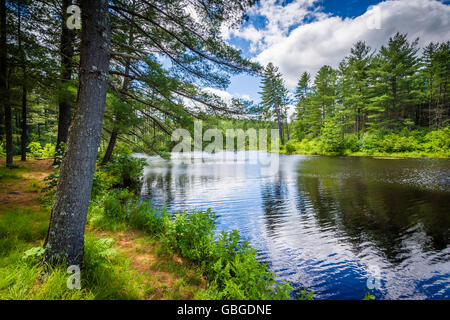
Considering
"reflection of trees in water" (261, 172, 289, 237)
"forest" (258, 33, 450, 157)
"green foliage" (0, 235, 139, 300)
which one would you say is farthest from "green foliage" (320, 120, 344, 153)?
"green foliage" (0, 235, 139, 300)

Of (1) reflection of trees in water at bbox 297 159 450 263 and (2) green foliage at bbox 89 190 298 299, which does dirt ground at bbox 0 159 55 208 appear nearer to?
(2) green foliage at bbox 89 190 298 299

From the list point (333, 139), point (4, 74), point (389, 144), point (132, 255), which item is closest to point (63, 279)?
point (132, 255)

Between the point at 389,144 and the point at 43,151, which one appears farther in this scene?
the point at 389,144

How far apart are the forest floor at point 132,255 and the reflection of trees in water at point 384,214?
14.9 feet

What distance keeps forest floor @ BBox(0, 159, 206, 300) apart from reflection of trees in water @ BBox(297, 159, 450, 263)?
4542mm

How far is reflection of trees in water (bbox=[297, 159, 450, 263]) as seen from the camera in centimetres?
495

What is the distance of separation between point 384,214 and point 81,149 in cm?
938

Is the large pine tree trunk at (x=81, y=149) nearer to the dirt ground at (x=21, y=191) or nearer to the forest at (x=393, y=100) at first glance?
the dirt ground at (x=21, y=191)

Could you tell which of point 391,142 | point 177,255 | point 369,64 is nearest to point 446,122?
point 391,142

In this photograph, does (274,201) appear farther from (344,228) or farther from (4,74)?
(4,74)

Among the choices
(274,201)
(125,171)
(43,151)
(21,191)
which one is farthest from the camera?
(43,151)

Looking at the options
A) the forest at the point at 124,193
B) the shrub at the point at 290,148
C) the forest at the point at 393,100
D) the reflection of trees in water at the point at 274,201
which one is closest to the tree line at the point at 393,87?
the forest at the point at 393,100

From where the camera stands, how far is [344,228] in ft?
19.1

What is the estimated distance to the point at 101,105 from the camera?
2.65 metres
